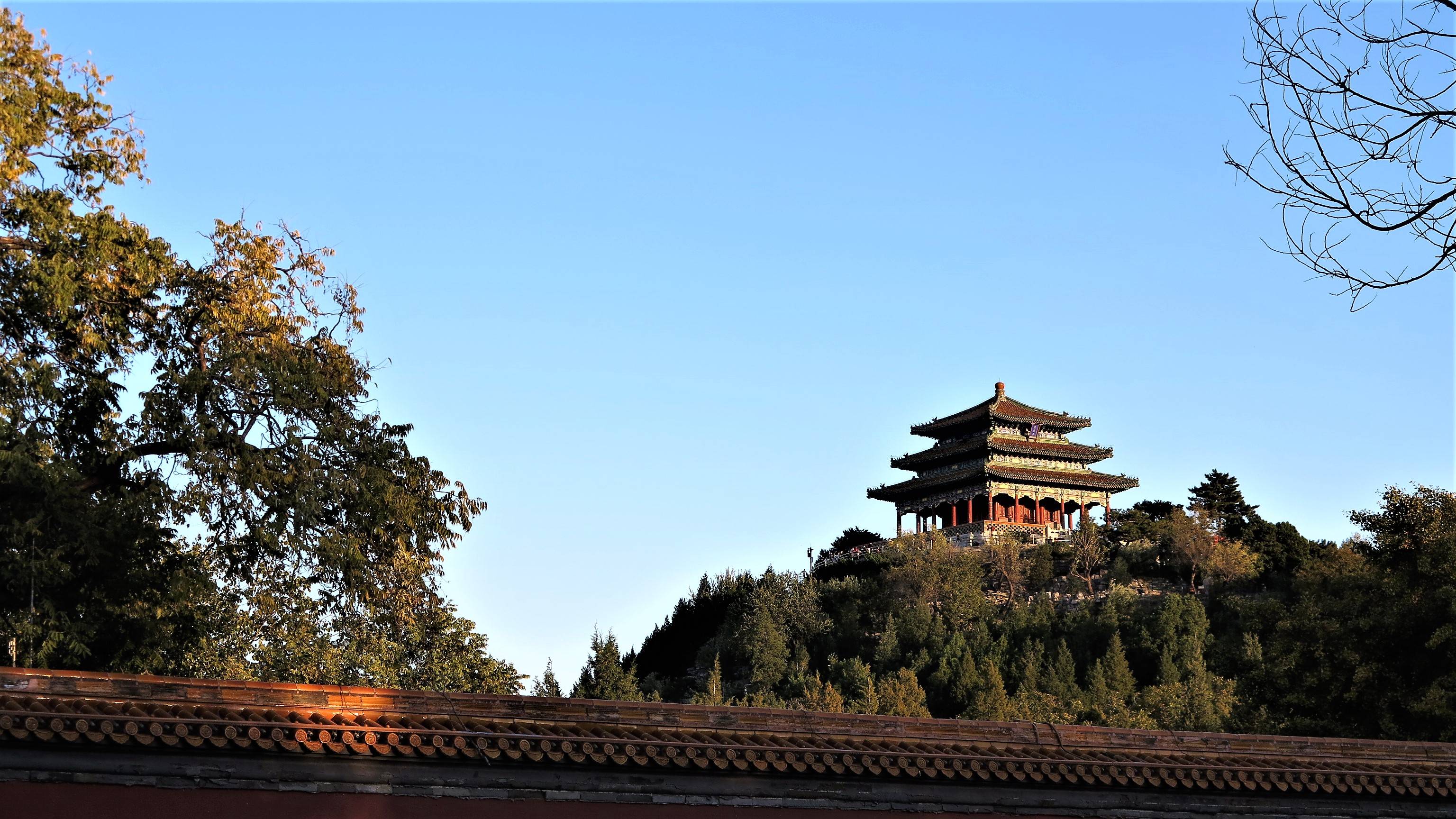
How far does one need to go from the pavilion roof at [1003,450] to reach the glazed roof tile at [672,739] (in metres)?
43.5

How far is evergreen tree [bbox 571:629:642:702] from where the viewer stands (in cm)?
3991

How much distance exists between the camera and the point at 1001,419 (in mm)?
56031

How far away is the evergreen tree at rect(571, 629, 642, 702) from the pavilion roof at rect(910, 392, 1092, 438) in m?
19.1

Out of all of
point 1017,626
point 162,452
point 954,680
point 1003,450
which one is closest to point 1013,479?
point 1003,450

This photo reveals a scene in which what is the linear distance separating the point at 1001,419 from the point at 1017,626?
36.7 ft

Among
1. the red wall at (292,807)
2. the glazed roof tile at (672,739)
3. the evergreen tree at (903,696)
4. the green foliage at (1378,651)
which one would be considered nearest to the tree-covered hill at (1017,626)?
the evergreen tree at (903,696)

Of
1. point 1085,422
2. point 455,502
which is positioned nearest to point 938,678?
point 1085,422

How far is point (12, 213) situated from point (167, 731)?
25.2 ft

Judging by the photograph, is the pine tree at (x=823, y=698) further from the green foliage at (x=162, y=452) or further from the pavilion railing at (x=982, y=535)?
the green foliage at (x=162, y=452)

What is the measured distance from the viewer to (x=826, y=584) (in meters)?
53.2

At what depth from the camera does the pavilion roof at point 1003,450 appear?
5528 cm

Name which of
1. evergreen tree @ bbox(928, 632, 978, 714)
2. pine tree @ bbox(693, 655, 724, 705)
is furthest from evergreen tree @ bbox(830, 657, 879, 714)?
pine tree @ bbox(693, 655, 724, 705)

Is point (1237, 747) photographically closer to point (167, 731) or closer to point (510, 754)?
point (510, 754)

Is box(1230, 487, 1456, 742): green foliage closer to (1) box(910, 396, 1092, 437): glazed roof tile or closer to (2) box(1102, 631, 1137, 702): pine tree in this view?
(2) box(1102, 631, 1137, 702): pine tree
